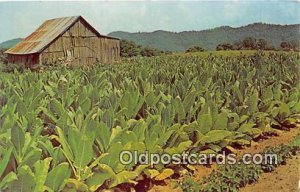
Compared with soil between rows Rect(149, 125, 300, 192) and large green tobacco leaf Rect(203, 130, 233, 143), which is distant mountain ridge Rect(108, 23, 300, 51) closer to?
large green tobacco leaf Rect(203, 130, 233, 143)

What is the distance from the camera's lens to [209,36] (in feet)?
9.04

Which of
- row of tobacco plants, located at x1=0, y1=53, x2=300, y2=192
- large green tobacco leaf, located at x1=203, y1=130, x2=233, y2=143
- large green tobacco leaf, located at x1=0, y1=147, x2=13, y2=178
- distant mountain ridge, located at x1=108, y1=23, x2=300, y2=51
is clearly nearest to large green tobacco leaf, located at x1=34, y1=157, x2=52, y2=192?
row of tobacco plants, located at x1=0, y1=53, x2=300, y2=192

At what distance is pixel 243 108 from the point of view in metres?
3.10

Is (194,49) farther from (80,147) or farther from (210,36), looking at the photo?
(80,147)

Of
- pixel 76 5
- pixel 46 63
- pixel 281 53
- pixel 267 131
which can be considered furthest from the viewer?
pixel 267 131

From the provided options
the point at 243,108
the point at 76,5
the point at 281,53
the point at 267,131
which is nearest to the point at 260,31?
the point at 281,53

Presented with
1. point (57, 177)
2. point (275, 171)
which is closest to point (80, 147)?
point (57, 177)

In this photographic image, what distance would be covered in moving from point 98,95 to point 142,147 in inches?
15.4

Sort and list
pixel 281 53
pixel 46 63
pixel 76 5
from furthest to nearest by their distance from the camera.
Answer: pixel 281 53
pixel 46 63
pixel 76 5

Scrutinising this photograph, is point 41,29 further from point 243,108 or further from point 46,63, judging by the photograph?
point 243,108

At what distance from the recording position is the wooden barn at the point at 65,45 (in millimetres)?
2520

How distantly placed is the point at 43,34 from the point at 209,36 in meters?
0.87

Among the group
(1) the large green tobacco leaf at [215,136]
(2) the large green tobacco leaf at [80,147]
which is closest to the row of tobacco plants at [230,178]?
(1) the large green tobacco leaf at [215,136]

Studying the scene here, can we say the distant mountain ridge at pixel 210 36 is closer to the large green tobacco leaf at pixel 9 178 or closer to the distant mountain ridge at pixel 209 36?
the distant mountain ridge at pixel 209 36
